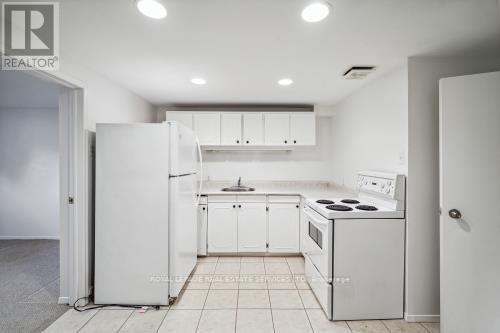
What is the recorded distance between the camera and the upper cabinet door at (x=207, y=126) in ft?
11.3

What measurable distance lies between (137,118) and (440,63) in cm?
331

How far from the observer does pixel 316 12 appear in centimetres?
132

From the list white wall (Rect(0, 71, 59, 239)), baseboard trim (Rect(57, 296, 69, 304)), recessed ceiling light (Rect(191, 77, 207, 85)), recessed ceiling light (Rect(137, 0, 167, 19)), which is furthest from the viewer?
white wall (Rect(0, 71, 59, 239))

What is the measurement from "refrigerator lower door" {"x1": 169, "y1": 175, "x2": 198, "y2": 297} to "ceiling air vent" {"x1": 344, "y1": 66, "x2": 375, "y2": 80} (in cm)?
193

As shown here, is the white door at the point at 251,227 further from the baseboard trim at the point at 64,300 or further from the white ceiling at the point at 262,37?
the baseboard trim at the point at 64,300

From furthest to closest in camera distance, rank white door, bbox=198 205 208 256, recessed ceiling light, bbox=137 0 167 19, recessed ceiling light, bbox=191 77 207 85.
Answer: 1. white door, bbox=198 205 208 256
2. recessed ceiling light, bbox=191 77 207 85
3. recessed ceiling light, bbox=137 0 167 19

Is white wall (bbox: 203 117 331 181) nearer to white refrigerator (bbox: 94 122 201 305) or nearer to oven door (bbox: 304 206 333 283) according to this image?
oven door (bbox: 304 206 333 283)

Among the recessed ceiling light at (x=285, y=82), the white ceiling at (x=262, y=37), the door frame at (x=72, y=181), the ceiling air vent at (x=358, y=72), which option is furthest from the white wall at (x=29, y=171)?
the ceiling air vent at (x=358, y=72)

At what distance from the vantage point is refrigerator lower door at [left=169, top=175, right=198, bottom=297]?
208 cm

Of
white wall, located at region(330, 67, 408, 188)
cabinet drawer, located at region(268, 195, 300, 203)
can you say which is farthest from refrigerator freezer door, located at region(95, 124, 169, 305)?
white wall, located at region(330, 67, 408, 188)

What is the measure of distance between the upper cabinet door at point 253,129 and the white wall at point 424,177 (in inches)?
76.8

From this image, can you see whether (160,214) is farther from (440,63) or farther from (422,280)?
(440,63)

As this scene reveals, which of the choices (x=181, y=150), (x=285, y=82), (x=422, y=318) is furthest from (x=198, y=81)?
(x=422, y=318)

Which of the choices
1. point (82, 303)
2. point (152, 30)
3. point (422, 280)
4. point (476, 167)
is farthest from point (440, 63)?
point (82, 303)
